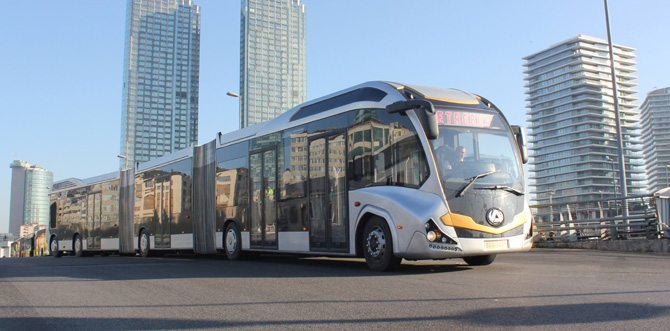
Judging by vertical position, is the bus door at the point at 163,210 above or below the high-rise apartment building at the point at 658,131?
below

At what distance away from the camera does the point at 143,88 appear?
181 m

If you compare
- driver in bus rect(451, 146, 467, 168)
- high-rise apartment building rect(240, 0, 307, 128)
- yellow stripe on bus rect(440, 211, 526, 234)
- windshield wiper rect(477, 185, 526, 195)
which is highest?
high-rise apartment building rect(240, 0, 307, 128)

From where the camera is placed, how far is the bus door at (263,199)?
12906 millimetres

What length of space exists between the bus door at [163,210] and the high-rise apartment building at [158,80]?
155270 mm

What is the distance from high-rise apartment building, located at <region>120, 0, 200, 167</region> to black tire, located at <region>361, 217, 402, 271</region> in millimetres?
166497

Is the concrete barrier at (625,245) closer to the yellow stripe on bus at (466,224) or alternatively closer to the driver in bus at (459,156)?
the yellow stripe on bus at (466,224)

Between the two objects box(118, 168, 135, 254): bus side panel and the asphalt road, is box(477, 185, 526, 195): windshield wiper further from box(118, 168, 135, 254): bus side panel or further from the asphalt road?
box(118, 168, 135, 254): bus side panel

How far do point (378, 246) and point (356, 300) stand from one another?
3438mm

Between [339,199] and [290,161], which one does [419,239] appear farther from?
[290,161]

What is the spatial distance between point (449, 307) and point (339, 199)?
5.20m

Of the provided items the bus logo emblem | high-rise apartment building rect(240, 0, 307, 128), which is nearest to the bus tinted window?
the bus logo emblem

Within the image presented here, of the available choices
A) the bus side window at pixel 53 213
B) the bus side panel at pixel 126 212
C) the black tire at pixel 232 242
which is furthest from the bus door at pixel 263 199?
the bus side window at pixel 53 213

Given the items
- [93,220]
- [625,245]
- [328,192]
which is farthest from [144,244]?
[625,245]

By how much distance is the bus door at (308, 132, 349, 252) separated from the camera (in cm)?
1054
